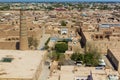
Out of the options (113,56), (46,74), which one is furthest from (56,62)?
(113,56)

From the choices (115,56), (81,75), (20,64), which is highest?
(20,64)

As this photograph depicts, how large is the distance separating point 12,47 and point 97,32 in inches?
474

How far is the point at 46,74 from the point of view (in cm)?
2111

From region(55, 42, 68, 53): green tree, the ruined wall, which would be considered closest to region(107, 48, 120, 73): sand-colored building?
region(55, 42, 68, 53): green tree

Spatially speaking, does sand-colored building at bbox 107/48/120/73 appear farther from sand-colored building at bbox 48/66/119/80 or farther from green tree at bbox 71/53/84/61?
sand-colored building at bbox 48/66/119/80

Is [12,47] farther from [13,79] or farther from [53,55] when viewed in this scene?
[13,79]

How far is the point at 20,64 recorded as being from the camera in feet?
64.3

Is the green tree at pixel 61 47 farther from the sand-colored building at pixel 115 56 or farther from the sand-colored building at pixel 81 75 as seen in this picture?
the sand-colored building at pixel 81 75

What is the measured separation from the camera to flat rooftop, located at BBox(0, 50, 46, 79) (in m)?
17.3

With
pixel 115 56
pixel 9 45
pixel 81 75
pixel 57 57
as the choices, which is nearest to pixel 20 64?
pixel 81 75

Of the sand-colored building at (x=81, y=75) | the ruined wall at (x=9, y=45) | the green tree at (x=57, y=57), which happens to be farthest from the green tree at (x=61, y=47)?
the sand-colored building at (x=81, y=75)

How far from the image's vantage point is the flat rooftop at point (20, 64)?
1734 centimetres

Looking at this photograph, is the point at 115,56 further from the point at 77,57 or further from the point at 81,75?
the point at 81,75

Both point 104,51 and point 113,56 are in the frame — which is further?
point 104,51
